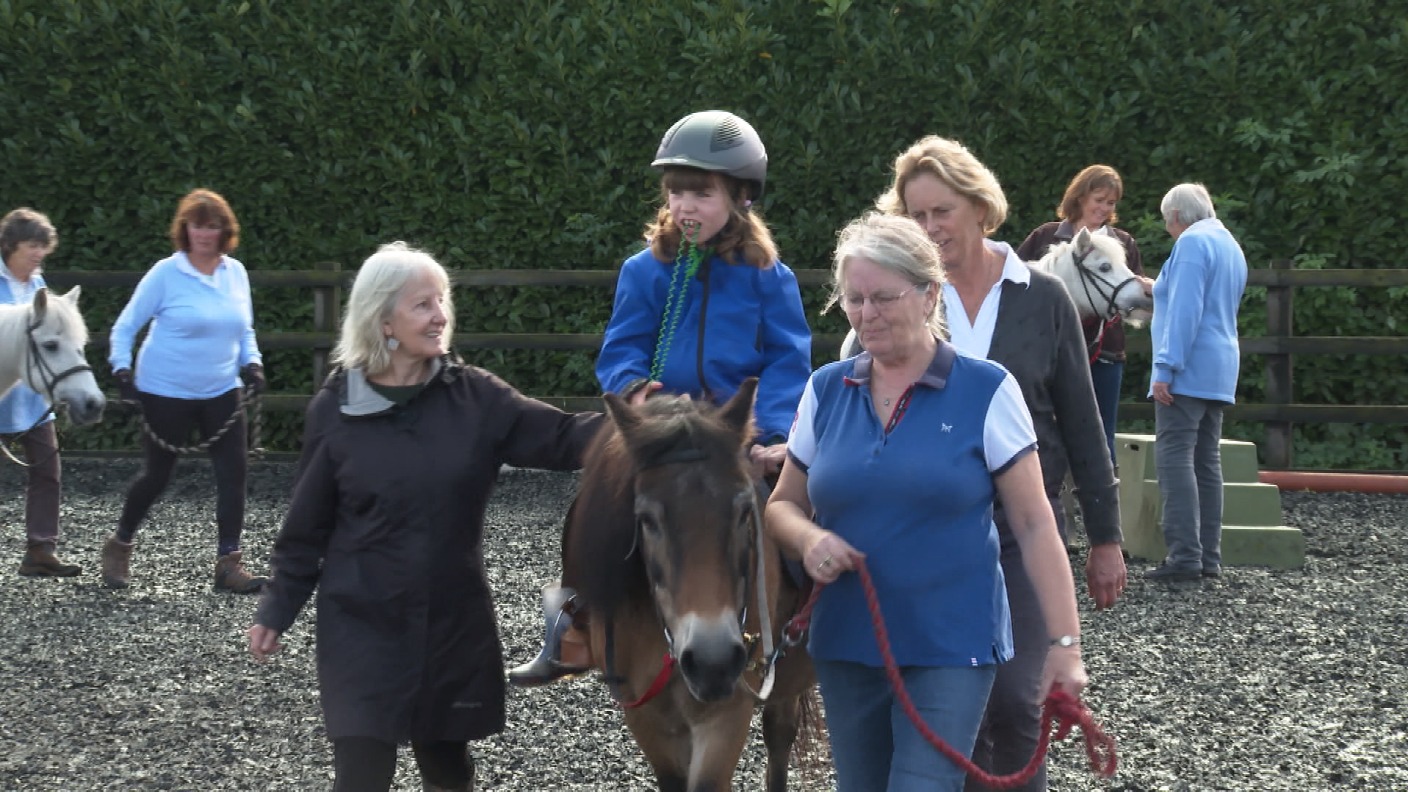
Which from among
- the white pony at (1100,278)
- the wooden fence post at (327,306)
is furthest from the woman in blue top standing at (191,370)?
the wooden fence post at (327,306)

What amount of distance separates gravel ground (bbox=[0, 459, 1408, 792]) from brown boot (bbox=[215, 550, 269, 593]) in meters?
0.11

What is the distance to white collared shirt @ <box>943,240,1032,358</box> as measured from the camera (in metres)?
3.71

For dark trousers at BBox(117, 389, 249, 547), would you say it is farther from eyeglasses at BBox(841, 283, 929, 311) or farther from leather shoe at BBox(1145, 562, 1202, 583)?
eyeglasses at BBox(841, 283, 929, 311)

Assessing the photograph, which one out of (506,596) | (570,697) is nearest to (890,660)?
(570,697)

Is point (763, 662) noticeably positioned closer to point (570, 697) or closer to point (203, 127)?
point (570, 697)

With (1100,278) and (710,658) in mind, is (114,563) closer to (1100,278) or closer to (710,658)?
(1100,278)

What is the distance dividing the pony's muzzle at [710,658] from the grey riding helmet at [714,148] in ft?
4.47

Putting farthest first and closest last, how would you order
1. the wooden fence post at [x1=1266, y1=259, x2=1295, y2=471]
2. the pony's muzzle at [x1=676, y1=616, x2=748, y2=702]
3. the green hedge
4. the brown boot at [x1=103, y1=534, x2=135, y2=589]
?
the green hedge < the wooden fence post at [x1=1266, y1=259, x2=1295, y2=471] < the brown boot at [x1=103, y1=534, x2=135, y2=589] < the pony's muzzle at [x1=676, y1=616, x2=748, y2=702]

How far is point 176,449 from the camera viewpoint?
7.82 m

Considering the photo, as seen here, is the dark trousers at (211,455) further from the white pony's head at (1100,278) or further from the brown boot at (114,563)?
the white pony's head at (1100,278)

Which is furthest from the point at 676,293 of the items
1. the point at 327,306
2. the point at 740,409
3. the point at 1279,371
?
the point at 327,306

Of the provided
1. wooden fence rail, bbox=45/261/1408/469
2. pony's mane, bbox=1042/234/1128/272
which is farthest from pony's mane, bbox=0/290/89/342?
pony's mane, bbox=1042/234/1128/272

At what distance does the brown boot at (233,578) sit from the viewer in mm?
7777

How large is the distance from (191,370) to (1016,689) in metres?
5.29
